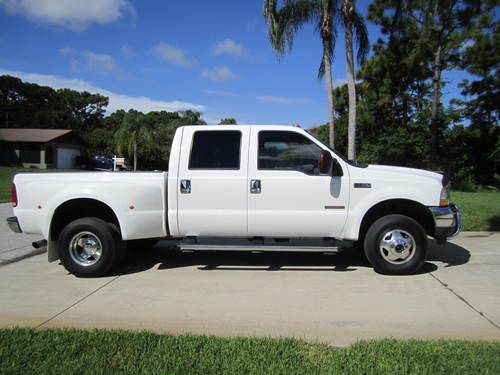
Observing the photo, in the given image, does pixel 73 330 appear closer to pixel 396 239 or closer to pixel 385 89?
pixel 396 239

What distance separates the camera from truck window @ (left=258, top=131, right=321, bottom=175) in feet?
22.1

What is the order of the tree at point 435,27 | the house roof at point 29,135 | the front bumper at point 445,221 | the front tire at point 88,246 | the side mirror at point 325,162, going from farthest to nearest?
1. the house roof at point 29,135
2. the tree at point 435,27
3. the front tire at point 88,246
4. the front bumper at point 445,221
5. the side mirror at point 325,162

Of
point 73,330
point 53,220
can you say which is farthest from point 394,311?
point 53,220

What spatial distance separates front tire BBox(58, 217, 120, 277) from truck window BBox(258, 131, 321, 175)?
2273mm

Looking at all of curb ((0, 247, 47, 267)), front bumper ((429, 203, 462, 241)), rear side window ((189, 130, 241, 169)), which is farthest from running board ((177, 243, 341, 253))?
curb ((0, 247, 47, 267))

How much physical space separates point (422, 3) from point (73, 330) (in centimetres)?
2393

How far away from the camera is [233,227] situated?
675 centimetres

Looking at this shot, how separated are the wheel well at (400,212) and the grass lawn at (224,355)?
2815mm

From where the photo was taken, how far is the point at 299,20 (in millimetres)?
18719

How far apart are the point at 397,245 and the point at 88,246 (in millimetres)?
4179

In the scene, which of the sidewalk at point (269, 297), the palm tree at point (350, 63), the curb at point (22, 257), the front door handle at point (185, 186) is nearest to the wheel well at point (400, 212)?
the sidewalk at point (269, 297)

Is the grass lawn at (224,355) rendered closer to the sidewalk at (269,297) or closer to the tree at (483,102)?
the sidewalk at (269,297)

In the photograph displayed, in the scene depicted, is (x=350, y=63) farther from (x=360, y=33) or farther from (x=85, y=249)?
(x=85, y=249)

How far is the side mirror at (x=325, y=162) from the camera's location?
21.0ft
